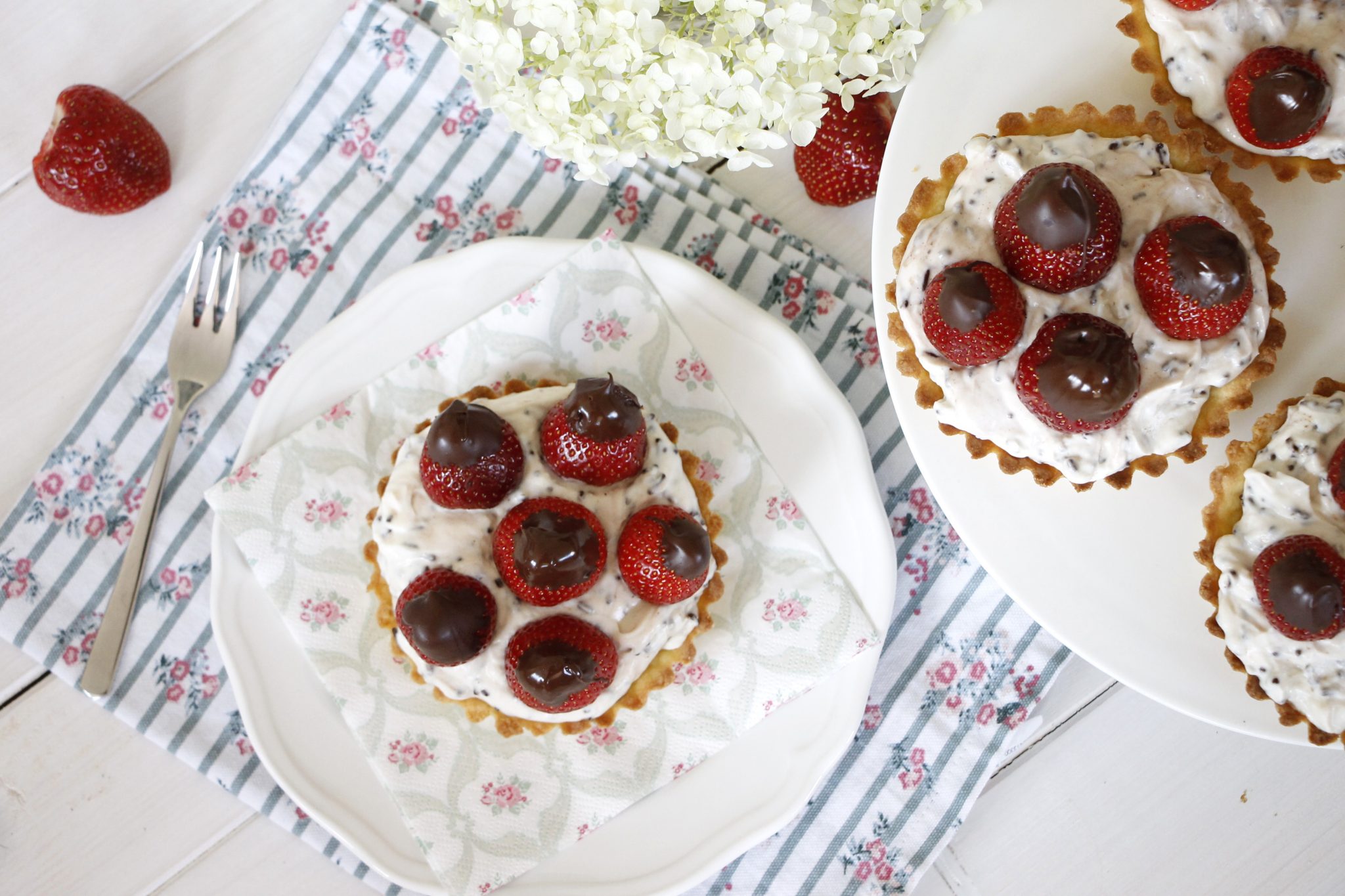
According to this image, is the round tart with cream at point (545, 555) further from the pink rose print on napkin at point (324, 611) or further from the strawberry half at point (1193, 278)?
the strawberry half at point (1193, 278)

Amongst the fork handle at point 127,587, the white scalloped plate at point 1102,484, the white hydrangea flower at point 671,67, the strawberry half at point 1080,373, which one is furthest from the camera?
the fork handle at point 127,587

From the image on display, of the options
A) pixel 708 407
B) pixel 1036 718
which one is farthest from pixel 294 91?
pixel 1036 718

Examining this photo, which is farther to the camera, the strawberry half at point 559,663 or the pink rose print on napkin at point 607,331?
the pink rose print on napkin at point 607,331

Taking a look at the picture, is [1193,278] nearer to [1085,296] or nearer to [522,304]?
[1085,296]

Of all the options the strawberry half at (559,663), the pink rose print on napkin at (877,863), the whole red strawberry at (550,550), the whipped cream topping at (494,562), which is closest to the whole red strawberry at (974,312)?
the whipped cream topping at (494,562)

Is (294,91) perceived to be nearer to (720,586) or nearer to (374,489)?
(374,489)

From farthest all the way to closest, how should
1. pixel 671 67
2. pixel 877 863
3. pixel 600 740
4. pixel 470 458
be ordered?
pixel 877 863
pixel 600 740
pixel 470 458
pixel 671 67

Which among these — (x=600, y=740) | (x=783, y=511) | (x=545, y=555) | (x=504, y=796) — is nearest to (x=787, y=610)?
(x=783, y=511)
